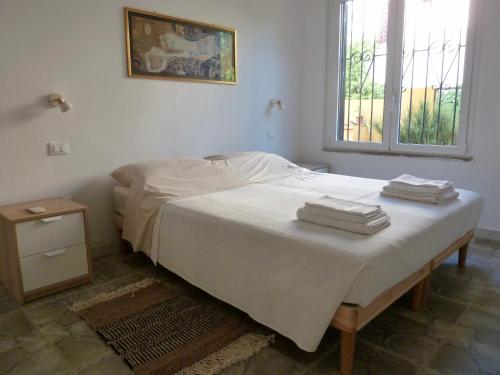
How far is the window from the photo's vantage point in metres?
3.55

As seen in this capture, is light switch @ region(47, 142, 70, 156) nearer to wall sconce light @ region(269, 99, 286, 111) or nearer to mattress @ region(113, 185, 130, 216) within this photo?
mattress @ region(113, 185, 130, 216)

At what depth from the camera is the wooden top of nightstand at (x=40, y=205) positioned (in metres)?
2.29

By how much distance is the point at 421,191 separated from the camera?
2.52 meters

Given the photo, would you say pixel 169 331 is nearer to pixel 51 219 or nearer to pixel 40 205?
pixel 51 219

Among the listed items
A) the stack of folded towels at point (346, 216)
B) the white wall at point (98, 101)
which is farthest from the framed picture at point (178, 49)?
the stack of folded towels at point (346, 216)

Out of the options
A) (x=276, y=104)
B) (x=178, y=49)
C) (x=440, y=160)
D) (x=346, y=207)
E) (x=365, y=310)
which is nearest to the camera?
(x=365, y=310)

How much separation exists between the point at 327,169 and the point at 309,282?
9.80 feet

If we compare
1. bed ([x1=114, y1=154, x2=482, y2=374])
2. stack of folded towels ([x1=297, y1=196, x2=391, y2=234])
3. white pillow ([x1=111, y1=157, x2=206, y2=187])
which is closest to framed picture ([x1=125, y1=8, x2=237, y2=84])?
white pillow ([x1=111, y1=157, x2=206, y2=187])

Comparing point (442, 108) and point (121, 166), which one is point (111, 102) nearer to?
point (121, 166)

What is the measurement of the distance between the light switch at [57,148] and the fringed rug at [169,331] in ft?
3.60

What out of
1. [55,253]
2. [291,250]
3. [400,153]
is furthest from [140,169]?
[400,153]

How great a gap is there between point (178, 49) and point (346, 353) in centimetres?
274

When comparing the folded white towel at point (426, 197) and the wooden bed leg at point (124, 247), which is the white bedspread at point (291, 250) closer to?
the folded white towel at point (426, 197)

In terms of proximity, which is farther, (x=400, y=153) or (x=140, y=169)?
(x=400, y=153)
